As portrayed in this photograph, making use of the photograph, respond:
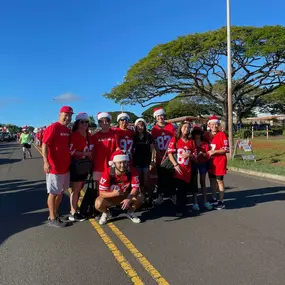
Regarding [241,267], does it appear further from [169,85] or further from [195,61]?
[169,85]

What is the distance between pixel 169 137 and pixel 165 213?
1.49 metres

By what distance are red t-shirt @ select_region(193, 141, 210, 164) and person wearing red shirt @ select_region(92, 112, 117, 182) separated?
166 cm

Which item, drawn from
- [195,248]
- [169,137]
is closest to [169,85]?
[169,137]

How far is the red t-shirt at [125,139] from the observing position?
6215 millimetres

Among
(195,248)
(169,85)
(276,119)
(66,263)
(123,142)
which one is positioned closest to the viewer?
(66,263)

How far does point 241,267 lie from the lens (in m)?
3.90

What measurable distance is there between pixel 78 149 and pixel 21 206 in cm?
247

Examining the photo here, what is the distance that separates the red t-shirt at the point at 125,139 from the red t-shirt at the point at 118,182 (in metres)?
0.66

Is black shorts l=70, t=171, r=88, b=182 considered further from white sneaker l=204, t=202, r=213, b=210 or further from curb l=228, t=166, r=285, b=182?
curb l=228, t=166, r=285, b=182

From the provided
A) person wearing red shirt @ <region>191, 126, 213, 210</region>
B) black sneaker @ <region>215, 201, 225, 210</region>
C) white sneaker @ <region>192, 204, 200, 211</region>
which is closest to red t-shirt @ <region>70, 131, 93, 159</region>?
person wearing red shirt @ <region>191, 126, 213, 210</region>

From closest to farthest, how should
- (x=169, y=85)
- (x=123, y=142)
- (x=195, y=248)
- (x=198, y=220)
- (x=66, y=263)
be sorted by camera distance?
(x=66, y=263) → (x=195, y=248) → (x=198, y=220) → (x=123, y=142) → (x=169, y=85)

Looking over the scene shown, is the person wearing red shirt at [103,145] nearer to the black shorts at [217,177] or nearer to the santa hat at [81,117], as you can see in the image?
the santa hat at [81,117]

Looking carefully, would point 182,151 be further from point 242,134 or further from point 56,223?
point 242,134

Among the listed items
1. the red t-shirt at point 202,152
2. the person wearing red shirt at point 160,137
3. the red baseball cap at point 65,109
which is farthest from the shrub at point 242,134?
the red baseball cap at point 65,109
